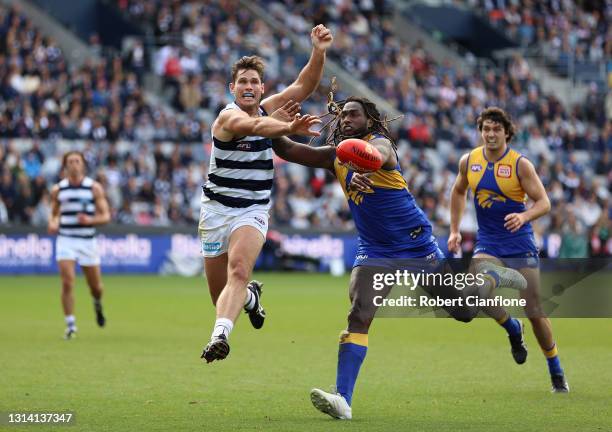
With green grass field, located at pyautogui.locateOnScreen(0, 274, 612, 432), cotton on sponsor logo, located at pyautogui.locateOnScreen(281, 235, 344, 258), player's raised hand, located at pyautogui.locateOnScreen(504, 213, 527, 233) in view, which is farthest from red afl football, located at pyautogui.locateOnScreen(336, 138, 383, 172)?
cotton on sponsor logo, located at pyautogui.locateOnScreen(281, 235, 344, 258)

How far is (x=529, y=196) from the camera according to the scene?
424 inches

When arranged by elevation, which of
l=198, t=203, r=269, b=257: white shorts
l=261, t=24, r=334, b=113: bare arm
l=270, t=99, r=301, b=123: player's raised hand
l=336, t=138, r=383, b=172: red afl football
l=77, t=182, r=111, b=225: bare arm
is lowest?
l=77, t=182, r=111, b=225: bare arm

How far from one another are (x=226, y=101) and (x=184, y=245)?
16.3 ft

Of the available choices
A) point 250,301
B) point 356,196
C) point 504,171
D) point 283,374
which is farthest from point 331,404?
point 504,171

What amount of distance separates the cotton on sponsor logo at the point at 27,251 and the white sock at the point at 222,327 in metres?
19.2

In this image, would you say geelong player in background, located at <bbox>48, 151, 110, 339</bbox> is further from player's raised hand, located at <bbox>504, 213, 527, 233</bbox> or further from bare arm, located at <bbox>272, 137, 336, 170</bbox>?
player's raised hand, located at <bbox>504, 213, 527, 233</bbox>

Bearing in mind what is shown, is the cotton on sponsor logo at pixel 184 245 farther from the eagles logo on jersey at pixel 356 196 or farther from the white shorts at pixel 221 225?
the eagles logo on jersey at pixel 356 196

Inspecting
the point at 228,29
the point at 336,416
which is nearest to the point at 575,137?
the point at 228,29

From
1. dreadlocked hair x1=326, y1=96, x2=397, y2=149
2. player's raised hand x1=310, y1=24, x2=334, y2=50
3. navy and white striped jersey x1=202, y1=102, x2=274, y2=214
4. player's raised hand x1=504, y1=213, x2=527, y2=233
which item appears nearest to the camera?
dreadlocked hair x1=326, y1=96, x2=397, y2=149

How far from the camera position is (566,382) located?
10328 millimetres

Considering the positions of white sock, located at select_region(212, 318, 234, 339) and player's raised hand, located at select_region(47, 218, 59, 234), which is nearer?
white sock, located at select_region(212, 318, 234, 339)

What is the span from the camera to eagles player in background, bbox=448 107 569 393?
1065cm

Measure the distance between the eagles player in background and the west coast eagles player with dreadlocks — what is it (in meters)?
1.60

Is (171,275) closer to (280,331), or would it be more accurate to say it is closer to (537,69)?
(280,331)
